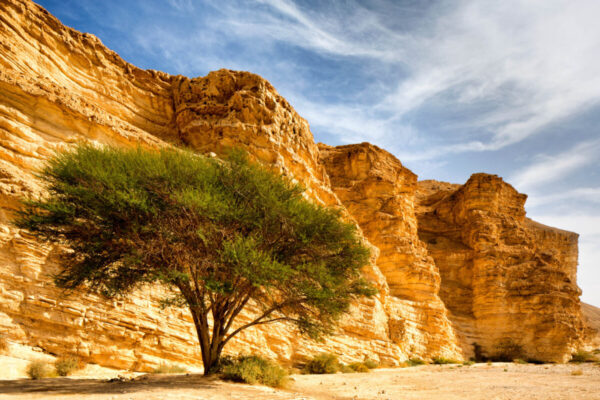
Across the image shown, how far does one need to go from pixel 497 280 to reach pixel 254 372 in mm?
30654

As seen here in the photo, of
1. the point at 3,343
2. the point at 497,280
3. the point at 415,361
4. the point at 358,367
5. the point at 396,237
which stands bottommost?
the point at 415,361

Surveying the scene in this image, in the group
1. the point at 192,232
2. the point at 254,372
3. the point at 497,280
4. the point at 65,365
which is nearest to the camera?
the point at 192,232

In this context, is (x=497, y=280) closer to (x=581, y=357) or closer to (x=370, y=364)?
(x=581, y=357)

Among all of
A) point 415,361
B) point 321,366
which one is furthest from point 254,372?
point 415,361

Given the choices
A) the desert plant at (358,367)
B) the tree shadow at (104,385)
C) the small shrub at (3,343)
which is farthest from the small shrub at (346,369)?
the small shrub at (3,343)

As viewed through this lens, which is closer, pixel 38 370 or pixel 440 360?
pixel 38 370

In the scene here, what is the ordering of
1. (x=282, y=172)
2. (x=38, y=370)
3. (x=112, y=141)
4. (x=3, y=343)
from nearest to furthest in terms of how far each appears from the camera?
(x=38, y=370) < (x=3, y=343) < (x=112, y=141) < (x=282, y=172)

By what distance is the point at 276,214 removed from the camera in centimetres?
1052

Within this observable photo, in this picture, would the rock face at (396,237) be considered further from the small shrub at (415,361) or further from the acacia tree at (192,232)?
the acacia tree at (192,232)

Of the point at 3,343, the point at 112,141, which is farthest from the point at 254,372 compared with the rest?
the point at 112,141

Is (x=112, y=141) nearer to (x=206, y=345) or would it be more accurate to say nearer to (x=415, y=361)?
(x=206, y=345)

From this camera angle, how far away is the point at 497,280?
3325cm

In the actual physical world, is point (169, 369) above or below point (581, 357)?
below

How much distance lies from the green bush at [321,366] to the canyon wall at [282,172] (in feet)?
3.11
